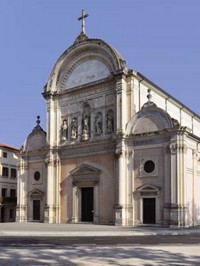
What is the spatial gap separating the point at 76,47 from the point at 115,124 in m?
9.87

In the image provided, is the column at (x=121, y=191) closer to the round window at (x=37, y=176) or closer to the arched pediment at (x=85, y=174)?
the arched pediment at (x=85, y=174)

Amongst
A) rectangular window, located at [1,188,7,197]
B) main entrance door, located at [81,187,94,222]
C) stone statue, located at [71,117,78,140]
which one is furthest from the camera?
rectangular window, located at [1,188,7,197]

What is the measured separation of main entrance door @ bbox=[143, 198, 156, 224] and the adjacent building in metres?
25.6

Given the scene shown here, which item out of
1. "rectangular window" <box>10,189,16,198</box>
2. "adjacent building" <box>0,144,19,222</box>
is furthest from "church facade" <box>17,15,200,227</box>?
"rectangular window" <box>10,189,16,198</box>

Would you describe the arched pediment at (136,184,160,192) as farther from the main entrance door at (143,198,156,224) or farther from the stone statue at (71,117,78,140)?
the stone statue at (71,117,78,140)

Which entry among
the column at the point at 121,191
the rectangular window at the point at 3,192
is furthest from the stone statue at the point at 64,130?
the rectangular window at the point at 3,192

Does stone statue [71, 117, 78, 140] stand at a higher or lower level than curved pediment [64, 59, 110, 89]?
lower

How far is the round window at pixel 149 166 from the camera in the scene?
107ft

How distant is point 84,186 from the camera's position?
36.9m

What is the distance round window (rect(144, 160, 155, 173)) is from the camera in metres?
32.5

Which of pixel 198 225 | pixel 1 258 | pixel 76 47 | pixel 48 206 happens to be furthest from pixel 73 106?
pixel 1 258

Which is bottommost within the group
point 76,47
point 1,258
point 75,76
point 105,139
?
point 1,258

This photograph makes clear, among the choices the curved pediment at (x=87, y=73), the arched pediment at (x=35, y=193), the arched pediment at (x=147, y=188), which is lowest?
the arched pediment at (x=35, y=193)

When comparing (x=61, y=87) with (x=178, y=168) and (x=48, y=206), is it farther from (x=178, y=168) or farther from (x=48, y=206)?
(x=178, y=168)
